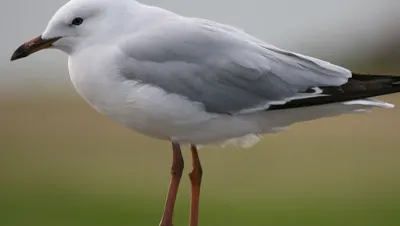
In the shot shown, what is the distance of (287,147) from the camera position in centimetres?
1039

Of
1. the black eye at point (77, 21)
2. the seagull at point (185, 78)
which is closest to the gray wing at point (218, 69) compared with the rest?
the seagull at point (185, 78)

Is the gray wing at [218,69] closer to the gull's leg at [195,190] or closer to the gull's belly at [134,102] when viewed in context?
the gull's belly at [134,102]

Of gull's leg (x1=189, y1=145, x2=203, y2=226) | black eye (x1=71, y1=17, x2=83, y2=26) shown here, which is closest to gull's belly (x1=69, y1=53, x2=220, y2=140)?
black eye (x1=71, y1=17, x2=83, y2=26)

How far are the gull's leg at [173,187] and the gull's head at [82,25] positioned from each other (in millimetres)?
406

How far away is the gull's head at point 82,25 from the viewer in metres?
2.98

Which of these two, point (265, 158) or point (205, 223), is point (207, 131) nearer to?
point (205, 223)

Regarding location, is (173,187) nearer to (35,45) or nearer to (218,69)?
(218,69)

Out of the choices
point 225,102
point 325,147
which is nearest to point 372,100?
point 225,102

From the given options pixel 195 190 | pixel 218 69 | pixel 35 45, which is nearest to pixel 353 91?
pixel 218 69

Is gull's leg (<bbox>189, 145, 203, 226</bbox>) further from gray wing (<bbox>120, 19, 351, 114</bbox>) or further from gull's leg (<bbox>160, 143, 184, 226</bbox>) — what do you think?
gray wing (<bbox>120, 19, 351, 114</bbox>)

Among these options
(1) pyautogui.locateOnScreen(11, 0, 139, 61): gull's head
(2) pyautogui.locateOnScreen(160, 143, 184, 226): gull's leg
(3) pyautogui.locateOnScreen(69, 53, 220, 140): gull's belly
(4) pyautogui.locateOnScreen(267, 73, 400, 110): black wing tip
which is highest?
(1) pyautogui.locateOnScreen(11, 0, 139, 61): gull's head

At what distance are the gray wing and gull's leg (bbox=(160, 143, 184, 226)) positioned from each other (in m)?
0.20

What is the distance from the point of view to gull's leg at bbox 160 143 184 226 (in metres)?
3.11

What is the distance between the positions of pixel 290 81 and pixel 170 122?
1.32 feet
